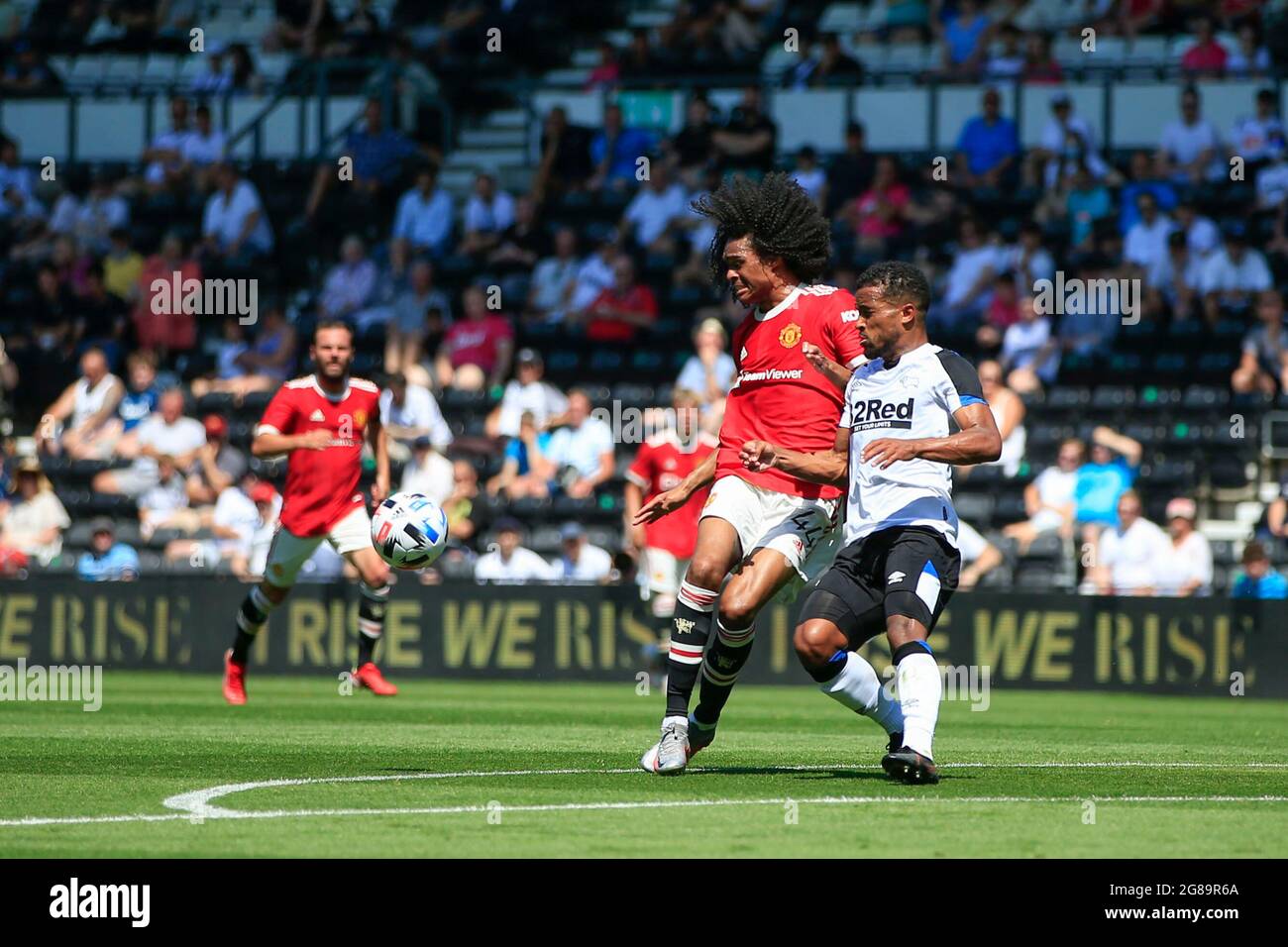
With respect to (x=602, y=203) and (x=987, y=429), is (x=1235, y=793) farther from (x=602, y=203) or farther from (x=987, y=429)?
(x=602, y=203)

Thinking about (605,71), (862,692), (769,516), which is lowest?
(862,692)

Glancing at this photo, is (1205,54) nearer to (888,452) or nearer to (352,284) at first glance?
(352,284)

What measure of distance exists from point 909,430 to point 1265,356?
11.6m

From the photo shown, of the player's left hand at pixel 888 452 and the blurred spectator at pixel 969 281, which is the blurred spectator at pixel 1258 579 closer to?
the blurred spectator at pixel 969 281

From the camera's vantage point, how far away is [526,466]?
20.9m

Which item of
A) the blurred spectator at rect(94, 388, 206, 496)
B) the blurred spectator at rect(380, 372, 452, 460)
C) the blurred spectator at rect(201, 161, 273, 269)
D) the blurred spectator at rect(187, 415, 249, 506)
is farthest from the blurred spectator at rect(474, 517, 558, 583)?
the blurred spectator at rect(201, 161, 273, 269)

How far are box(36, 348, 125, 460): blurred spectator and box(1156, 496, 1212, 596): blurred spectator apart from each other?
36.6 feet

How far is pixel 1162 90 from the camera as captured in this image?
22047 millimetres

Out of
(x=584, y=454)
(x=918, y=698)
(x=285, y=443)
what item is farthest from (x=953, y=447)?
(x=584, y=454)

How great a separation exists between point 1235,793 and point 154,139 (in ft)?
66.4

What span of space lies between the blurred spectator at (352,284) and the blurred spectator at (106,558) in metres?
3.73

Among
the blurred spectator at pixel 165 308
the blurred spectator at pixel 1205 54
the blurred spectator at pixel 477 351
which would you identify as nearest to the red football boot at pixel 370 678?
the blurred spectator at pixel 477 351

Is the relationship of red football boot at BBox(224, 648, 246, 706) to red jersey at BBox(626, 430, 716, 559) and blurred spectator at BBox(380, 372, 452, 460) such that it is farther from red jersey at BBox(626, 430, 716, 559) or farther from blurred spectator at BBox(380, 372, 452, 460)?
blurred spectator at BBox(380, 372, 452, 460)
